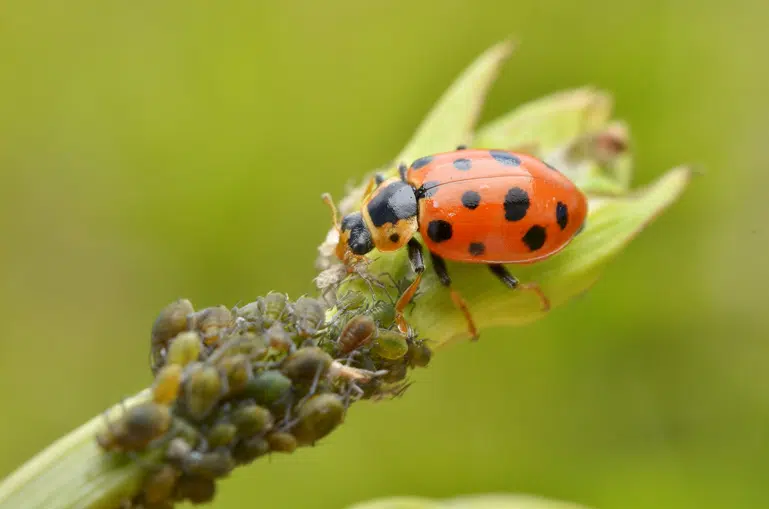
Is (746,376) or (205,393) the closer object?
(205,393)

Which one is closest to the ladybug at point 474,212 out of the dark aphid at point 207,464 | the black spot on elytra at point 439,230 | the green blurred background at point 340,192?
the black spot on elytra at point 439,230

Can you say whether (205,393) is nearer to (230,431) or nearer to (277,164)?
(230,431)

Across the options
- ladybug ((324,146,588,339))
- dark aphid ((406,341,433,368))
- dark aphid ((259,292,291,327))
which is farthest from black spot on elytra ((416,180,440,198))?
dark aphid ((259,292,291,327))

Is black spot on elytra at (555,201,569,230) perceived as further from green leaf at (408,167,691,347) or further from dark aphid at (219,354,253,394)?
dark aphid at (219,354,253,394)

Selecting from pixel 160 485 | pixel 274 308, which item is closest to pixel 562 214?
pixel 274 308

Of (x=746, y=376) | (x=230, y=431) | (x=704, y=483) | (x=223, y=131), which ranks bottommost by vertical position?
(x=704, y=483)

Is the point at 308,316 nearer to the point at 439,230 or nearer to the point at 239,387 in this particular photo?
the point at 239,387

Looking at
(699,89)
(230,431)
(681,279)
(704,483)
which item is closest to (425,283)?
(230,431)
